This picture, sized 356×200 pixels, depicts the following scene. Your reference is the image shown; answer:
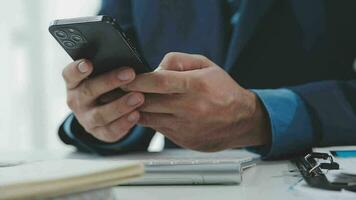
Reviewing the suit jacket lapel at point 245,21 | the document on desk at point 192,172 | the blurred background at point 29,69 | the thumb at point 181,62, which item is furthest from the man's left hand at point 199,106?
the blurred background at point 29,69

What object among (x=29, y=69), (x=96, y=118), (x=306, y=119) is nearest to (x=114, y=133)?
(x=96, y=118)

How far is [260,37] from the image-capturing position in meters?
0.91

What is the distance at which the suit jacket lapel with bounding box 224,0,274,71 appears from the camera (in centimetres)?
85

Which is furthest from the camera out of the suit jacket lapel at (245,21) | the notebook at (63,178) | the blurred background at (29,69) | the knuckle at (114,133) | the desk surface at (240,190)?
the blurred background at (29,69)

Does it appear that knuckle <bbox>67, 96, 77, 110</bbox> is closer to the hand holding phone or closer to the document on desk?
the hand holding phone

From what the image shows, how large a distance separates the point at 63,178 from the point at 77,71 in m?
0.30

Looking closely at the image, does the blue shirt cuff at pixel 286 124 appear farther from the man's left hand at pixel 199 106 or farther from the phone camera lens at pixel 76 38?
the phone camera lens at pixel 76 38

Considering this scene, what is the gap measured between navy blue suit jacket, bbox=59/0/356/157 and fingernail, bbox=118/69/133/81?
0.25m

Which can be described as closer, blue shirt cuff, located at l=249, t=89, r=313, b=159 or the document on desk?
the document on desk

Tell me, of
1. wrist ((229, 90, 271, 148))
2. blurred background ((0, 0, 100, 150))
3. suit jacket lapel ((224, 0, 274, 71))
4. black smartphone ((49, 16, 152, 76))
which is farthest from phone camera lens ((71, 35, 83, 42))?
blurred background ((0, 0, 100, 150))

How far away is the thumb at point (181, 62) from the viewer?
0.63 m

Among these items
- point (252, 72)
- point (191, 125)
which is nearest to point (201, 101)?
point (191, 125)

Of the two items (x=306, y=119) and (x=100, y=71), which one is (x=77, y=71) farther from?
(x=306, y=119)

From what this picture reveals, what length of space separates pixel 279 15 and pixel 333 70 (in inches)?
5.5
